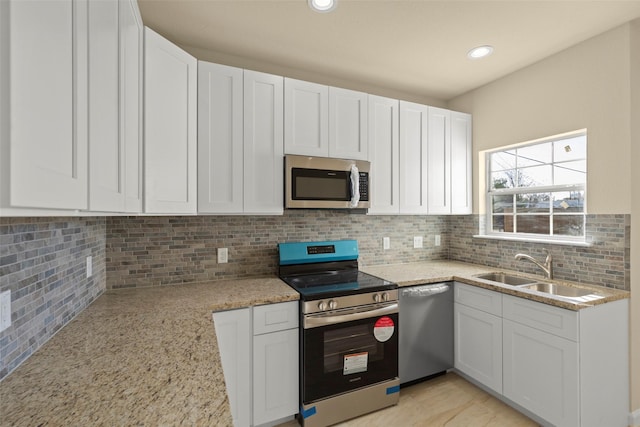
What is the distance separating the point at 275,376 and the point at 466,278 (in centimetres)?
163

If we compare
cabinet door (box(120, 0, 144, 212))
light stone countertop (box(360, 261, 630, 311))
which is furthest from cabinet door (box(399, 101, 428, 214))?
cabinet door (box(120, 0, 144, 212))

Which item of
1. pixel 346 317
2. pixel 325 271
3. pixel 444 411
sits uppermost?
pixel 325 271

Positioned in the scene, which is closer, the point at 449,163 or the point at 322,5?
the point at 322,5

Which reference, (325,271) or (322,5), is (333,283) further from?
(322,5)

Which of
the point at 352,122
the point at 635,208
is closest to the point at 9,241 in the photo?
the point at 352,122

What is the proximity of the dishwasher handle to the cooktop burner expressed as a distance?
177mm

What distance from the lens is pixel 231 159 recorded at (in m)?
2.08

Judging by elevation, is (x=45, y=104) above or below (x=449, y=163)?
below

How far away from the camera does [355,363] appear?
206 centimetres

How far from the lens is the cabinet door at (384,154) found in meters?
2.58

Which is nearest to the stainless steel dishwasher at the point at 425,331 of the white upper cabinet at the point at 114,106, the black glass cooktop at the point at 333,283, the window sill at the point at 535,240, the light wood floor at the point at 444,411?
the light wood floor at the point at 444,411

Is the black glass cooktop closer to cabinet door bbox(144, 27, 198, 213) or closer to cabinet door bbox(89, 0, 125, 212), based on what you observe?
cabinet door bbox(144, 27, 198, 213)

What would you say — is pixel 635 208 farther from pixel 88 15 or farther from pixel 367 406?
pixel 88 15

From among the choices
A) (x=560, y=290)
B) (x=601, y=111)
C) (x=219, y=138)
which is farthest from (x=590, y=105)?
(x=219, y=138)
